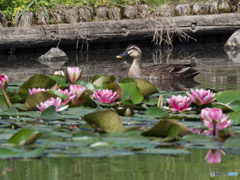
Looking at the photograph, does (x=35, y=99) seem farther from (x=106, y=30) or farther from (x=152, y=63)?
(x=106, y=30)

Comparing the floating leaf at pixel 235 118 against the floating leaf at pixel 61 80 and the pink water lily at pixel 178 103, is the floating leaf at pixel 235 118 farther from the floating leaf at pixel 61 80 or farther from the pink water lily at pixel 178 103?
the floating leaf at pixel 61 80

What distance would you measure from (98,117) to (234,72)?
181 inches

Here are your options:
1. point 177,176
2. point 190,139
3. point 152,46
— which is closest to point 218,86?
point 190,139

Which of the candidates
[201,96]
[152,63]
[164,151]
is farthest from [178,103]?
[152,63]

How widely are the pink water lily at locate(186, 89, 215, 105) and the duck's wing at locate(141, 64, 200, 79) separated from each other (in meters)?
3.77

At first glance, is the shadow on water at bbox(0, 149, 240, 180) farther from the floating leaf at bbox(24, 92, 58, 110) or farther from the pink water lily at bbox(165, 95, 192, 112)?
the floating leaf at bbox(24, 92, 58, 110)

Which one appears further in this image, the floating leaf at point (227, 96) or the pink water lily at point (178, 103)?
the floating leaf at point (227, 96)

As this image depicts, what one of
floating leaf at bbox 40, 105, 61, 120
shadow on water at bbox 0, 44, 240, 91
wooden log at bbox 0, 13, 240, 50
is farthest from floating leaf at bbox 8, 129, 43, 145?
wooden log at bbox 0, 13, 240, 50

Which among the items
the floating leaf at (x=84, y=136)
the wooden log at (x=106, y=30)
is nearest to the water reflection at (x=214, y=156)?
the floating leaf at (x=84, y=136)

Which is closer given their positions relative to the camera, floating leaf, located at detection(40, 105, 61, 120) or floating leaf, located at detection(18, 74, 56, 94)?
floating leaf, located at detection(40, 105, 61, 120)

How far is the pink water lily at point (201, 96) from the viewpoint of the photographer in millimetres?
2924

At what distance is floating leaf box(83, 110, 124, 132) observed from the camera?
2.46m

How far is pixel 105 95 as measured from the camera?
3.13m

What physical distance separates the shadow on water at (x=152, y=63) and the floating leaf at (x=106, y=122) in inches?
114
